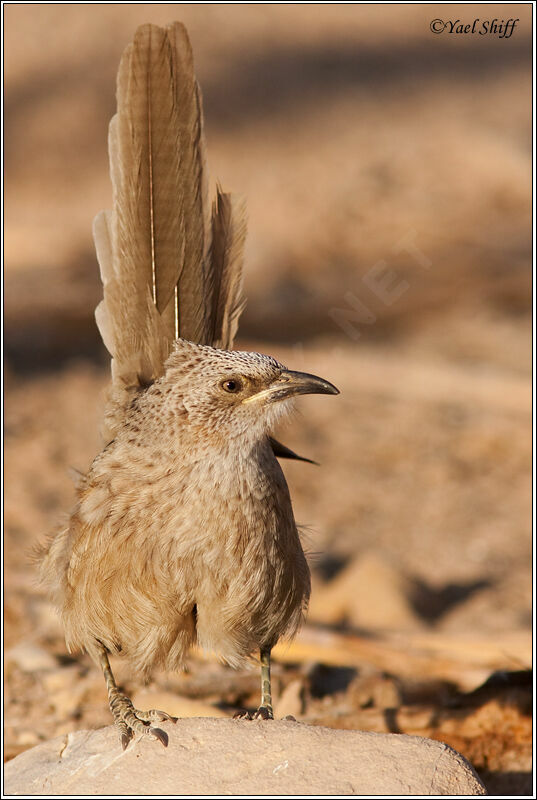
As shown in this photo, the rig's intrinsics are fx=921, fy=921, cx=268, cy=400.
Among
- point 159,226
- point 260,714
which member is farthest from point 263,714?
point 159,226

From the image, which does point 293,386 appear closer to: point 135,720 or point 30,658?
point 135,720

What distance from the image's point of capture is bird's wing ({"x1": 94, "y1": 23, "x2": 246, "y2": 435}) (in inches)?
126

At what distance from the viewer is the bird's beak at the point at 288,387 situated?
9.71 ft

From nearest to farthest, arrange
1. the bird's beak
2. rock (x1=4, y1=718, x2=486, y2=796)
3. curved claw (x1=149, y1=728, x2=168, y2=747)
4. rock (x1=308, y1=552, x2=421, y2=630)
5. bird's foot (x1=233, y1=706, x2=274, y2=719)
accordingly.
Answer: rock (x1=4, y1=718, x2=486, y2=796)
curved claw (x1=149, y1=728, x2=168, y2=747)
the bird's beak
bird's foot (x1=233, y1=706, x2=274, y2=719)
rock (x1=308, y1=552, x2=421, y2=630)

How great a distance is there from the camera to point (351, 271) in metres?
8.64

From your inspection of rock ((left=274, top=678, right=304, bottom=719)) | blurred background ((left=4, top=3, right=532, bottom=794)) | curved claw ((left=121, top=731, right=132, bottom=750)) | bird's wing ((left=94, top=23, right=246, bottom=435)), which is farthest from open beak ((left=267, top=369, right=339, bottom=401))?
blurred background ((left=4, top=3, right=532, bottom=794))

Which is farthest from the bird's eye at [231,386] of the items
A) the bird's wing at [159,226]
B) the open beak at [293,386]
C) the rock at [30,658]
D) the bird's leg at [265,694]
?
the rock at [30,658]

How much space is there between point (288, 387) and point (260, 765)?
114 centimetres

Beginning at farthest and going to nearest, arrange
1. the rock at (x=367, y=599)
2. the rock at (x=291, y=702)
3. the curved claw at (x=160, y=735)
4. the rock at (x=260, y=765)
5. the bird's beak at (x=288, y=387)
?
the rock at (x=367, y=599)
the rock at (x=291, y=702)
the bird's beak at (x=288, y=387)
the curved claw at (x=160, y=735)
the rock at (x=260, y=765)

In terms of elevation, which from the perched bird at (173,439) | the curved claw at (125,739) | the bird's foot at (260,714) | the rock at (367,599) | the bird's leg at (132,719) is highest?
the perched bird at (173,439)

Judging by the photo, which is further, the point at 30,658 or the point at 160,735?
the point at 30,658

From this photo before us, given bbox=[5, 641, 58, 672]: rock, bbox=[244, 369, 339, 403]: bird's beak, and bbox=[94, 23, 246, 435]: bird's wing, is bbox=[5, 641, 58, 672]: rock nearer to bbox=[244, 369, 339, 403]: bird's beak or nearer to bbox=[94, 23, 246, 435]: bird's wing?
bbox=[94, 23, 246, 435]: bird's wing

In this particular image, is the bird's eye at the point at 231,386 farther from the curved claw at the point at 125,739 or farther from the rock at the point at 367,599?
the rock at the point at 367,599

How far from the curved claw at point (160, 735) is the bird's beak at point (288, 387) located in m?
1.07
